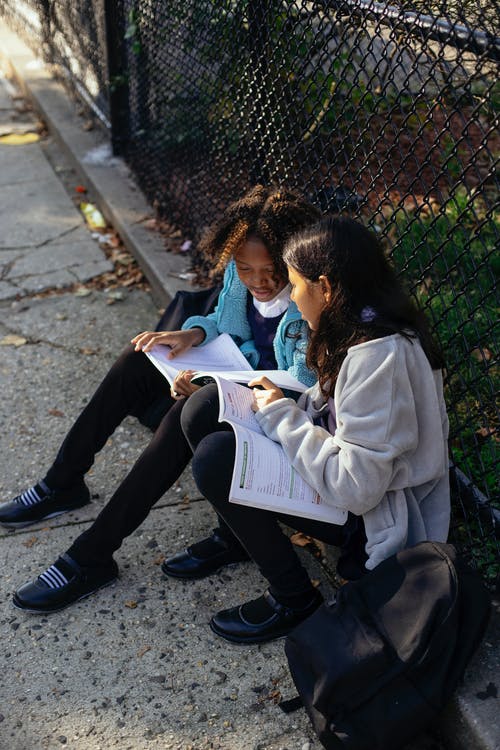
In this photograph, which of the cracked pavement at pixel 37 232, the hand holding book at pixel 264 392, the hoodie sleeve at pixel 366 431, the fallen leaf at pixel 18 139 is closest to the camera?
the hoodie sleeve at pixel 366 431

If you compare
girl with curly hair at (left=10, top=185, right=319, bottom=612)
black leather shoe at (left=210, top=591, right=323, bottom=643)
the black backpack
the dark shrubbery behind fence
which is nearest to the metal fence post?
the dark shrubbery behind fence

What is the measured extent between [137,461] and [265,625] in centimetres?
62

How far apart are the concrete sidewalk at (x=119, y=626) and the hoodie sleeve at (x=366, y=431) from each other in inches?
21.9

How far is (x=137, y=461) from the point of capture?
8.52 ft

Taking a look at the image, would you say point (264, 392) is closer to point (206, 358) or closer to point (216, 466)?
point (216, 466)

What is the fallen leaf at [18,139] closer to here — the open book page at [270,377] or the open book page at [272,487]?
the open book page at [270,377]

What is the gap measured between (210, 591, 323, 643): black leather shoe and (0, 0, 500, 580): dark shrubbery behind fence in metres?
0.57

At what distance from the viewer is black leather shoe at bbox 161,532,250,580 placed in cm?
274

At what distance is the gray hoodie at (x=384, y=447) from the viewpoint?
212 cm

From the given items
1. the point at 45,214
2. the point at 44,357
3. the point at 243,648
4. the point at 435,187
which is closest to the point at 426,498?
the point at 243,648

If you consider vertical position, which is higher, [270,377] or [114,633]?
[270,377]

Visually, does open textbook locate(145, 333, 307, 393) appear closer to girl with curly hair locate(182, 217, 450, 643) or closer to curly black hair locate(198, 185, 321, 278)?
girl with curly hair locate(182, 217, 450, 643)

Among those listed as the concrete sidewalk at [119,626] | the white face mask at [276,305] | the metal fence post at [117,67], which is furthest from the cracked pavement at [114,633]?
the metal fence post at [117,67]

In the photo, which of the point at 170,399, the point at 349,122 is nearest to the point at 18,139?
the point at 349,122
